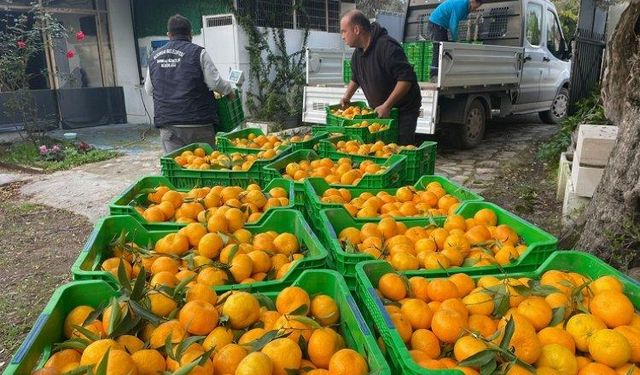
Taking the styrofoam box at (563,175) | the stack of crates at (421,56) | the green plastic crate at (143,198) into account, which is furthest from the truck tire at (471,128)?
the green plastic crate at (143,198)

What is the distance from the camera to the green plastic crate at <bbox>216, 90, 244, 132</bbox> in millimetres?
5109

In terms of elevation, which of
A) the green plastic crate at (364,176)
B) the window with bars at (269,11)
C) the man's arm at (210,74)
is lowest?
the green plastic crate at (364,176)

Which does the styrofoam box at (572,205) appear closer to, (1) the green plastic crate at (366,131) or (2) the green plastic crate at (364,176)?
(1) the green plastic crate at (366,131)

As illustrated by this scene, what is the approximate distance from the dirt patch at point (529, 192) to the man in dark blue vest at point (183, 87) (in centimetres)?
344

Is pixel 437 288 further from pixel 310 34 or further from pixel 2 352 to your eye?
pixel 310 34

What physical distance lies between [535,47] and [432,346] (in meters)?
9.54

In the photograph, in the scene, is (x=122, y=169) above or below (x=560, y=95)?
below

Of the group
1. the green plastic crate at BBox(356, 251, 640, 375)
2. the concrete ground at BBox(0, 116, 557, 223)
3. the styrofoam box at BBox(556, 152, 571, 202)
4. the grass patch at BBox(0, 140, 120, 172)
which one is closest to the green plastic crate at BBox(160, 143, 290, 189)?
the green plastic crate at BBox(356, 251, 640, 375)

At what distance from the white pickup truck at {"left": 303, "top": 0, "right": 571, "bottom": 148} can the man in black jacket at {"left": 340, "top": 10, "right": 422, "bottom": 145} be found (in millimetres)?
2114

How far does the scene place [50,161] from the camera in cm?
853

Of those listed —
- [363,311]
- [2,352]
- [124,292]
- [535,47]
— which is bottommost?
[2,352]

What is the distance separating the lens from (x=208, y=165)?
3.46 metres

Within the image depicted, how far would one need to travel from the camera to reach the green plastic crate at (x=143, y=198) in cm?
244

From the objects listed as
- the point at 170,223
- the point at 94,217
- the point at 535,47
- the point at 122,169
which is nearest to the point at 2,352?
the point at 170,223
